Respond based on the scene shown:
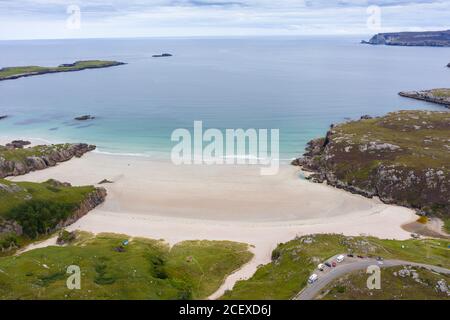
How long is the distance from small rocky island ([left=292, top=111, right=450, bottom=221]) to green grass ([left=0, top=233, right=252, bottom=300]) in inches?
1739

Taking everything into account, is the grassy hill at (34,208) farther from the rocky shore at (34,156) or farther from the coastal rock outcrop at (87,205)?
the rocky shore at (34,156)

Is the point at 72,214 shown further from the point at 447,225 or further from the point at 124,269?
the point at 447,225

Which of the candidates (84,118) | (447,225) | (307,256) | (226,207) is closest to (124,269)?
(307,256)

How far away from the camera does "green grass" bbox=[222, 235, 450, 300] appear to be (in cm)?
5722

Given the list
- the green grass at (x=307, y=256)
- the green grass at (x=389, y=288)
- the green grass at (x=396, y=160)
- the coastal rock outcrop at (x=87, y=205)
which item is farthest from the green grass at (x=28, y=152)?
the green grass at (x=389, y=288)

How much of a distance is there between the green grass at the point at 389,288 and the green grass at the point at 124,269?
2067 centimetres

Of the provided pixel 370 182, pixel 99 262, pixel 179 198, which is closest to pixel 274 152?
pixel 370 182

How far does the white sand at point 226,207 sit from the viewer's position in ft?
268

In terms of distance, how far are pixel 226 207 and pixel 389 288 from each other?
46063 mm

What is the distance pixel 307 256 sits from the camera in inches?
2537

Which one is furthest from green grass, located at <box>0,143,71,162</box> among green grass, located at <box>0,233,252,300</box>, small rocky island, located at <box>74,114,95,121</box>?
green grass, located at <box>0,233,252,300</box>

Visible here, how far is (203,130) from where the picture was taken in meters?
152
